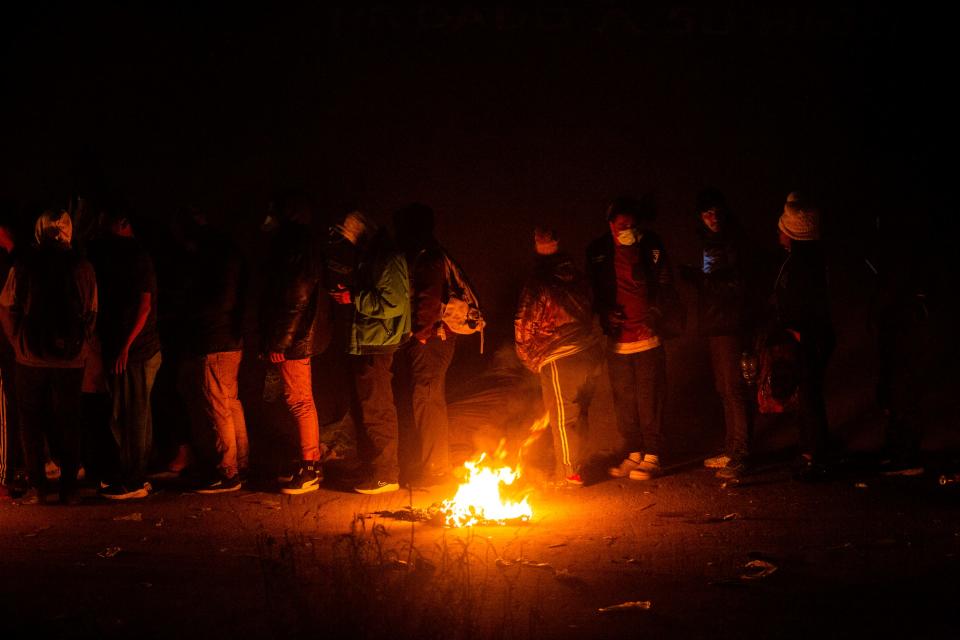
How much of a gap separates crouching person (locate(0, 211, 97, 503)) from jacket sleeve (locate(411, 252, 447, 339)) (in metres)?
2.65

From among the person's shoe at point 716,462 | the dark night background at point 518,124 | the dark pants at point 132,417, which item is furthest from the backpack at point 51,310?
the person's shoe at point 716,462

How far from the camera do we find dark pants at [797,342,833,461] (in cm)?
848

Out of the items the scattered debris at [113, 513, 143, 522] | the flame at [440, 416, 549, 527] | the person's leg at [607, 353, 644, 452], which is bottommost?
the flame at [440, 416, 549, 527]

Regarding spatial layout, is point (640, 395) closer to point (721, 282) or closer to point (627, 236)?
point (721, 282)

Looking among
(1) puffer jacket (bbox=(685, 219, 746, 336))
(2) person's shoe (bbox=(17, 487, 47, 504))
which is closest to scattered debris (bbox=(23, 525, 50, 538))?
(2) person's shoe (bbox=(17, 487, 47, 504))

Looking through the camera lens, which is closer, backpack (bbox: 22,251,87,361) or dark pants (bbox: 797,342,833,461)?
backpack (bbox: 22,251,87,361)

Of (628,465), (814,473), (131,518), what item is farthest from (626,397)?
(131,518)

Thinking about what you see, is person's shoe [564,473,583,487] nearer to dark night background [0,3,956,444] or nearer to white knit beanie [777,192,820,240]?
dark night background [0,3,956,444]

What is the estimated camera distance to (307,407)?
8844mm

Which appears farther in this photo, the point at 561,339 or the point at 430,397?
the point at 430,397

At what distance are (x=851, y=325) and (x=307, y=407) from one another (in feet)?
17.8

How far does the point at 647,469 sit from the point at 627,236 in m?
2.03

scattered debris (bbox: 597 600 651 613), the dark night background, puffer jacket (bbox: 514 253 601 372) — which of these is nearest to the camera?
scattered debris (bbox: 597 600 651 613)

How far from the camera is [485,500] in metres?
7.85
